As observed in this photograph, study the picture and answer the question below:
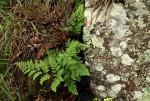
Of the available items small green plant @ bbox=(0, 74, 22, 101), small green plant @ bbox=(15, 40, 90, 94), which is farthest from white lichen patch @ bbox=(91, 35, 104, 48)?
small green plant @ bbox=(0, 74, 22, 101)

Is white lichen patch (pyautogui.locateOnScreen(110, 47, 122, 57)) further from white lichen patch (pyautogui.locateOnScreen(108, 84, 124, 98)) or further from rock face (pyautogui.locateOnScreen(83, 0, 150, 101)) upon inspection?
white lichen patch (pyautogui.locateOnScreen(108, 84, 124, 98))

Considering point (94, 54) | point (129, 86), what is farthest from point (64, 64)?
point (129, 86)

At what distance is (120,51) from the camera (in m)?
4.17

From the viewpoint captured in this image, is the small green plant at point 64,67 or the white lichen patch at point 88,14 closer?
the small green plant at point 64,67

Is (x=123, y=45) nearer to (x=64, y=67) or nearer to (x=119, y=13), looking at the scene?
(x=119, y=13)

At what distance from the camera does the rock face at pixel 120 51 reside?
4.06 metres

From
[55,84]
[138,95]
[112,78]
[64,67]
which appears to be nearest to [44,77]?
[55,84]

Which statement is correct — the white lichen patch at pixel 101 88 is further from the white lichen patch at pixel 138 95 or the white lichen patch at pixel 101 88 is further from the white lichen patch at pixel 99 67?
the white lichen patch at pixel 138 95

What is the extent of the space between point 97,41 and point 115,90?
2.25ft

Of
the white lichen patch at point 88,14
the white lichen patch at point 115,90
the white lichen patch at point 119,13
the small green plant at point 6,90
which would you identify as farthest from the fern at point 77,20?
the small green plant at point 6,90

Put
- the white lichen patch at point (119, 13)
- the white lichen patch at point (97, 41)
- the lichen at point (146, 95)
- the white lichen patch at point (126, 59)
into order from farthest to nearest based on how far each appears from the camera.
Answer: the white lichen patch at point (97, 41) < the white lichen patch at point (119, 13) < the white lichen patch at point (126, 59) < the lichen at point (146, 95)

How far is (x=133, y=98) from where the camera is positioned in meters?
4.05

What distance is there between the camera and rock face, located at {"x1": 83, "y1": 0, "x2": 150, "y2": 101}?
4.06 meters

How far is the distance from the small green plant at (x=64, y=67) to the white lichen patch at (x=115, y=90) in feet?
1.36
